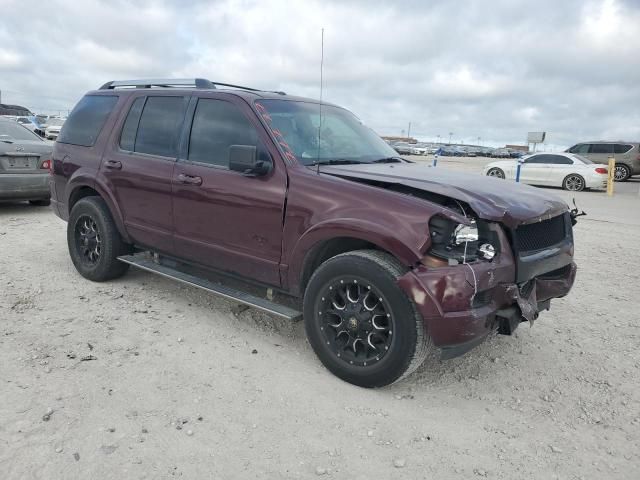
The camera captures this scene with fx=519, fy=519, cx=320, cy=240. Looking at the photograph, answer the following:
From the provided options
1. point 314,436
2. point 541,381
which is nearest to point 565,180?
point 541,381

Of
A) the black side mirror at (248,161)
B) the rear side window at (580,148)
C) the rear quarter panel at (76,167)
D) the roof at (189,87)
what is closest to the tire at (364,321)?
the black side mirror at (248,161)

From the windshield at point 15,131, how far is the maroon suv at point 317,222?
4.52 meters

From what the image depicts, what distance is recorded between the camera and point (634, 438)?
117 inches

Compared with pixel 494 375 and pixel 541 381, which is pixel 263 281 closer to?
pixel 494 375

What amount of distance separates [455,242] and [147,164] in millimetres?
2838

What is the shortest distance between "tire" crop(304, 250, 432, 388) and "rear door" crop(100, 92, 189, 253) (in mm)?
1732

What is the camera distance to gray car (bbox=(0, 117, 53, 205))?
26.6 ft

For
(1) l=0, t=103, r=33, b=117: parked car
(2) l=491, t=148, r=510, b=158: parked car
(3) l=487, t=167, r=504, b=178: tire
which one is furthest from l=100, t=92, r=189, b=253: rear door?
(2) l=491, t=148, r=510, b=158: parked car

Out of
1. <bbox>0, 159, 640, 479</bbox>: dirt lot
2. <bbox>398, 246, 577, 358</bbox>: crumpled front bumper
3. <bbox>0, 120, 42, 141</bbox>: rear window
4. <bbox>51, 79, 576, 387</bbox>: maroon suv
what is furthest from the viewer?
<bbox>0, 120, 42, 141</bbox>: rear window

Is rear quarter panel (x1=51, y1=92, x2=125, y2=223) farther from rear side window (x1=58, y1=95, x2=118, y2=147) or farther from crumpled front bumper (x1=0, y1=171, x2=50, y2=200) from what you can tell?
crumpled front bumper (x1=0, y1=171, x2=50, y2=200)

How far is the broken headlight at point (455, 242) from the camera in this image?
3.04m

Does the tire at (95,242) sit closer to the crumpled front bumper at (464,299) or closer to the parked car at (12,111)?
the crumpled front bumper at (464,299)

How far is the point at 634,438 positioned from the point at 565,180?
677 inches

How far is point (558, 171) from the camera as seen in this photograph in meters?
18.5
